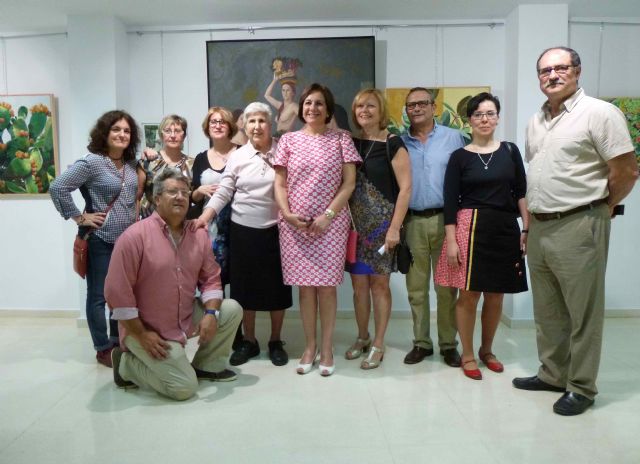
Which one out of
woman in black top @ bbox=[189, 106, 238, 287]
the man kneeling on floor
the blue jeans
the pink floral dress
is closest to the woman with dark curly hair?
the blue jeans

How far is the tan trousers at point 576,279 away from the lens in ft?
7.79

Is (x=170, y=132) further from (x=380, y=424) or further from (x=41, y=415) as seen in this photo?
(x=380, y=424)

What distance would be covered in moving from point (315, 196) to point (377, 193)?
37 cm

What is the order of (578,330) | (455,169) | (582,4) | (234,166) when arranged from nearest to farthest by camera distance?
1. (578,330)
2. (455,169)
3. (234,166)
4. (582,4)

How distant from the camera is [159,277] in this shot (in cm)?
256

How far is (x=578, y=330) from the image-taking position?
2439mm

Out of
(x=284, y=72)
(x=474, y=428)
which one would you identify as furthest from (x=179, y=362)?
(x=284, y=72)

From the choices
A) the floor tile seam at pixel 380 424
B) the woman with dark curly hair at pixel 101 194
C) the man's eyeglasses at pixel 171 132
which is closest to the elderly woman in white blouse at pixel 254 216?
the man's eyeglasses at pixel 171 132

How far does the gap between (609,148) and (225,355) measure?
2102 millimetres

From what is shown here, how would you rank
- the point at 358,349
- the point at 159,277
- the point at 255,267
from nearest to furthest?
the point at 159,277
the point at 255,267
the point at 358,349

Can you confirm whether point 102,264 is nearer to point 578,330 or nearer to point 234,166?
point 234,166

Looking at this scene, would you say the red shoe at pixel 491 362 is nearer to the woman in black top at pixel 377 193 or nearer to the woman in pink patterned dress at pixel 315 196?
the woman in black top at pixel 377 193

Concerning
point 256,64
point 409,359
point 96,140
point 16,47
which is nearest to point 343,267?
point 409,359

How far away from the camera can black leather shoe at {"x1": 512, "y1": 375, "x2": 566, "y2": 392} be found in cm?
269
